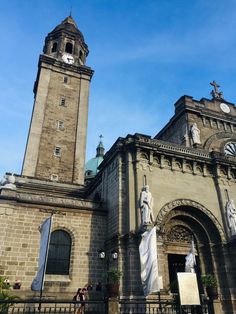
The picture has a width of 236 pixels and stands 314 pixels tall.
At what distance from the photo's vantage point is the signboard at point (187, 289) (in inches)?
356

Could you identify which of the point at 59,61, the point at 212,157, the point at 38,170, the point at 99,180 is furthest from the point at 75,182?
the point at 59,61

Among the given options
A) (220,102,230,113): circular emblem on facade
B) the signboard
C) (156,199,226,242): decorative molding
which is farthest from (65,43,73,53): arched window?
the signboard

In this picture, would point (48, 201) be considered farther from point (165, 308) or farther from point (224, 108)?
point (224, 108)

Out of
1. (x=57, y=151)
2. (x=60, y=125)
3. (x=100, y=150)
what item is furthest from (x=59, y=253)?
(x=100, y=150)

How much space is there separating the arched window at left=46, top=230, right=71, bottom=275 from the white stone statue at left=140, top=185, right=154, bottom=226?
5909 mm

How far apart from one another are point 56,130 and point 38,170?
5.95 meters

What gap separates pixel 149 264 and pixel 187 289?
4.41 metres

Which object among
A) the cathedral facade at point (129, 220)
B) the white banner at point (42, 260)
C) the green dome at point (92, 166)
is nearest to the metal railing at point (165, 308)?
the cathedral facade at point (129, 220)

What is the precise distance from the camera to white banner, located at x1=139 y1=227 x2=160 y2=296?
1288 centimetres

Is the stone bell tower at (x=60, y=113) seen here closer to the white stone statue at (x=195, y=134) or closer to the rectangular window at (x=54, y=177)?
the rectangular window at (x=54, y=177)

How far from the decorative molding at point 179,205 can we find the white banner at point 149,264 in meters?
4.43

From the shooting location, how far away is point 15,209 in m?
19.0

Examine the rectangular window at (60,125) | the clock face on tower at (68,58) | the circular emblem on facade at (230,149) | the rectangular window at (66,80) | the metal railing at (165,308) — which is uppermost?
the clock face on tower at (68,58)

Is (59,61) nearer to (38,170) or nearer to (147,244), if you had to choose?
(38,170)
